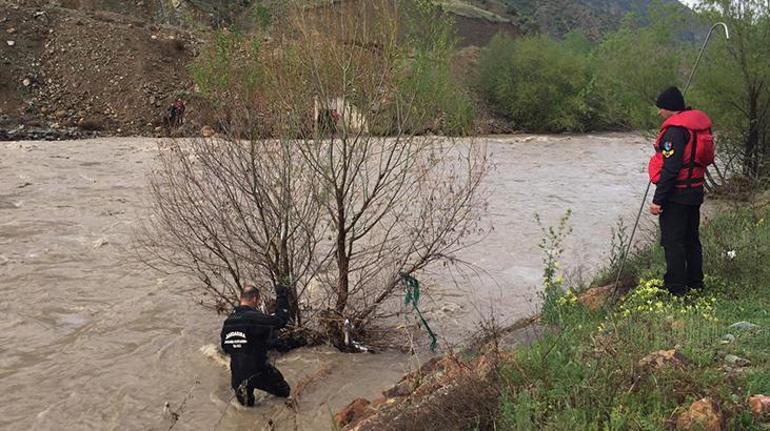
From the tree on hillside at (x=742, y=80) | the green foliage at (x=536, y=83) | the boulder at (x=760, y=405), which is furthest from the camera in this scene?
the green foliage at (x=536, y=83)

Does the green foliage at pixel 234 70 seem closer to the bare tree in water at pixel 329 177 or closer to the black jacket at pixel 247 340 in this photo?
the bare tree in water at pixel 329 177

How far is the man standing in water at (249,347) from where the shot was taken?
620cm

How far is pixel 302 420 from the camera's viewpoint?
19.7 ft

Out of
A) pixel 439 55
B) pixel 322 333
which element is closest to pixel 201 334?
pixel 322 333

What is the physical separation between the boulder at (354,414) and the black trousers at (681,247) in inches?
113

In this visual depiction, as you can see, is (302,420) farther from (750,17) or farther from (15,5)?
(15,5)

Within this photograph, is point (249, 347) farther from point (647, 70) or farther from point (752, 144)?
point (647, 70)

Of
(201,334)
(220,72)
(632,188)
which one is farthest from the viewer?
(632,188)

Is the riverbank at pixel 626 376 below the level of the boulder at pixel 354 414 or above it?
above

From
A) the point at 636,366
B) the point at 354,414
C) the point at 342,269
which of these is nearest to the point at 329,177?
the point at 342,269

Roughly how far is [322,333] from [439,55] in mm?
3223

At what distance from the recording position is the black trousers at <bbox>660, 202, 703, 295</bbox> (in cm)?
602

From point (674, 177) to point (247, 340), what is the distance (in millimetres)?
3934

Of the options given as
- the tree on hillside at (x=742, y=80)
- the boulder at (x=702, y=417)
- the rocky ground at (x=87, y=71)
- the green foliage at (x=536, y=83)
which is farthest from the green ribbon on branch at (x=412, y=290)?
the green foliage at (x=536, y=83)
